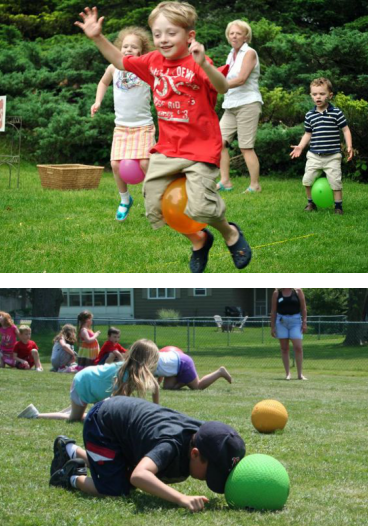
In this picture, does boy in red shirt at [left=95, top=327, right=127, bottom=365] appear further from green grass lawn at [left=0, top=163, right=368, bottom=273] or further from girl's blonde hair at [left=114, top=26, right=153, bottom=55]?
girl's blonde hair at [left=114, top=26, right=153, bottom=55]

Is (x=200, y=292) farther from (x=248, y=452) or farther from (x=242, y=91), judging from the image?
(x=248, y=452)

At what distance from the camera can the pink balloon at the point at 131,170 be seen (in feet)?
25.1

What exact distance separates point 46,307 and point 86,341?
1146 mm

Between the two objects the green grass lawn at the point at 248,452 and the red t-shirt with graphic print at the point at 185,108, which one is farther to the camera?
the red t-shirt with graphic print at the point at 185,108

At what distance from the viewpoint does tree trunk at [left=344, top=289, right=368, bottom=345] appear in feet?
40.1

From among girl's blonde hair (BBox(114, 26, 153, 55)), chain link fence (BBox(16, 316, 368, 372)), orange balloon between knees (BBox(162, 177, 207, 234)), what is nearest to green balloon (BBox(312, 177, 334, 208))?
girl's blonde hair (BBox(114, 26, 153, 55))

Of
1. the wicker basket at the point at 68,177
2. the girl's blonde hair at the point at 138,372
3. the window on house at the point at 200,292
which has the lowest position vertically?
the girl's blonde hair at the point at 138,372

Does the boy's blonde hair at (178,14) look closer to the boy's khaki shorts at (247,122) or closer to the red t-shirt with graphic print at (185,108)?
the red t-shirt with graphic print at (185,108)

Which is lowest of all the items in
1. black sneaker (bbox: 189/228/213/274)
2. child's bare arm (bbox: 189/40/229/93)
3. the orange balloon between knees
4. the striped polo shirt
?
black sneaker (bbox: 189/228/213/274)

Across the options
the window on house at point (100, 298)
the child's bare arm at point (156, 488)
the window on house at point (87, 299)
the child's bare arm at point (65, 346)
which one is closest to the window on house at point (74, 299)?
the window on house at point (87, 299)

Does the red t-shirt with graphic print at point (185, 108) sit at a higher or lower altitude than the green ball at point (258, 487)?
higher

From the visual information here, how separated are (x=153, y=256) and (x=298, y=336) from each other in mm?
3626

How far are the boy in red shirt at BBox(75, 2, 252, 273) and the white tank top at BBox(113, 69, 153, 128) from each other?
2310mm

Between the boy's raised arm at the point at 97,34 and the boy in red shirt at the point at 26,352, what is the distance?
6112mm
